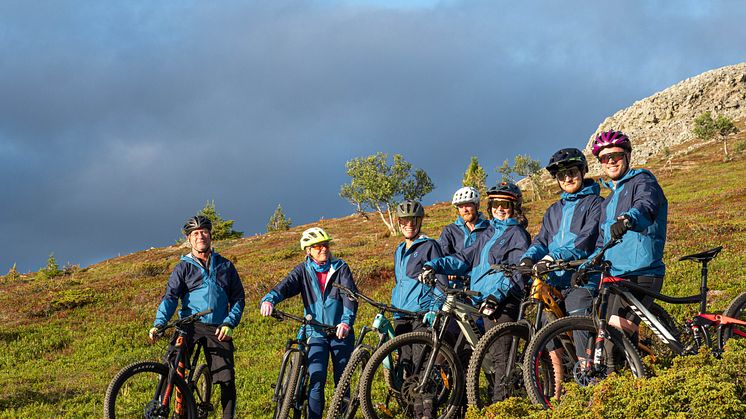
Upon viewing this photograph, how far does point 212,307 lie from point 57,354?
39.4 ft

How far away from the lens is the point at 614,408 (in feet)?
14.0

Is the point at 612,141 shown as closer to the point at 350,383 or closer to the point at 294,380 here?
the point at 350,383

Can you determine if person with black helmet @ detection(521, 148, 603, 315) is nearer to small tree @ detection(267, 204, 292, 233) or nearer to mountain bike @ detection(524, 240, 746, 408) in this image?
mountain bike @ detection(524, 240, 746, 408)

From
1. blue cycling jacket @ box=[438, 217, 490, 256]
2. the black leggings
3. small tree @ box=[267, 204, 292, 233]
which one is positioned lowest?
the black leggings

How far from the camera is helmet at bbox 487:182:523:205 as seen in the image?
727cm

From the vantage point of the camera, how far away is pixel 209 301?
Result: 7.23 meters

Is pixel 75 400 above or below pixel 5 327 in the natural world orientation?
below

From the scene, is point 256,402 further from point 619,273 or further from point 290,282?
point 619,273

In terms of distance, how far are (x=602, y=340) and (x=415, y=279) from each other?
2.56 meters

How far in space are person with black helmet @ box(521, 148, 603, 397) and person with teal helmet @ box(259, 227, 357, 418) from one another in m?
2.19

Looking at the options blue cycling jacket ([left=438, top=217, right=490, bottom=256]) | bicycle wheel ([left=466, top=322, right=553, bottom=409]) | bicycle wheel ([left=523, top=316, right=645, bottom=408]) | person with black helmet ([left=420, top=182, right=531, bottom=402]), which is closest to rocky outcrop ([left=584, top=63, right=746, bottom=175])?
blue cycling jacket ([left=438, top=217, right=490, bottom=256])

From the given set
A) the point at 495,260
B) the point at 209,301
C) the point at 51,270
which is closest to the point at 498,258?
the point at 495,260

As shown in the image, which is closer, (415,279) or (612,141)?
(612,141)

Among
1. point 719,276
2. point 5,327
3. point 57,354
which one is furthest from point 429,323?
point 5,327
